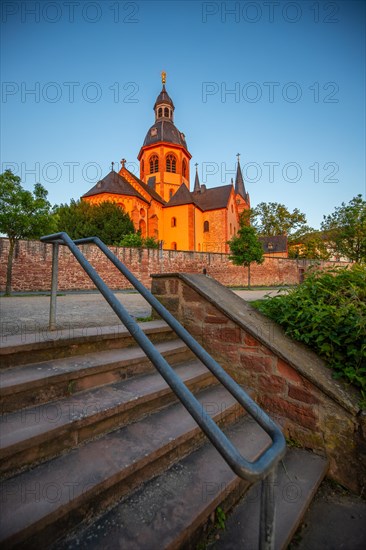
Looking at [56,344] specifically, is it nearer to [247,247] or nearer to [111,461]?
[111,461]

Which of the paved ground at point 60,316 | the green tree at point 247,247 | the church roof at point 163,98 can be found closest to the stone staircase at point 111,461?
the paved ground at point 60,316

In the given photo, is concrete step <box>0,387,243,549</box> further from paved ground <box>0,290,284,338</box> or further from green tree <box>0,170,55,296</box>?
green tree <box>0,170,55,296</box>

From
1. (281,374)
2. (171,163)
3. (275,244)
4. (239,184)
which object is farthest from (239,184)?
(281,374)

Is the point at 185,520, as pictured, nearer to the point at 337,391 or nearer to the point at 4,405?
the point at 4,405

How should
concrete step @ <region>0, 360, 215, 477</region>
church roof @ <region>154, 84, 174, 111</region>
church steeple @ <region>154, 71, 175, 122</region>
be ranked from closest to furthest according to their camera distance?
concrete step @ <region>0, 360, 215, 477</region> < church steeple @ <region>154, 71, 175, 122</region> < church roof @ <region>154, 84, 174, 111</region>

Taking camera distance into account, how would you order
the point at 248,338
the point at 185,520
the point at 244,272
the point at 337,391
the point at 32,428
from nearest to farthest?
the point at 185,520 → the point at 32,428 → the point at 337,391 → the point at 248,338 → the point at 244,272

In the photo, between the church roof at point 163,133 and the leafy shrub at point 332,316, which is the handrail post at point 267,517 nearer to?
the leafy shrub at point 332,316

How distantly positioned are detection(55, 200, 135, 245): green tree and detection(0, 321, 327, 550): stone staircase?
23140 mm

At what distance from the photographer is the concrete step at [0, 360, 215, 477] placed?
48.1 inches

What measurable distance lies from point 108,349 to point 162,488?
106 cm

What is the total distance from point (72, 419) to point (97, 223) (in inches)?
996

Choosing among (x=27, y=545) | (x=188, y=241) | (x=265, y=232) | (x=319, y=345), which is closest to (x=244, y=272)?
(x=188, y=241)

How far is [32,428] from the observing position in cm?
130

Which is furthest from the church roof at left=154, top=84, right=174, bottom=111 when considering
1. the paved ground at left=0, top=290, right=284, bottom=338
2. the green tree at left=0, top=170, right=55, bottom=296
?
the paved ground at left=0, top=290, right=284, bottom=338
